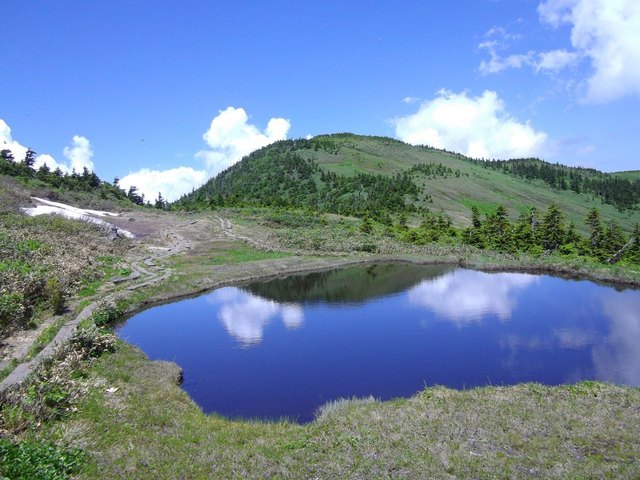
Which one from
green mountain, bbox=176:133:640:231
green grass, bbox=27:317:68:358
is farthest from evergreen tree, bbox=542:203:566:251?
green grass, bbox=27:317:68:358

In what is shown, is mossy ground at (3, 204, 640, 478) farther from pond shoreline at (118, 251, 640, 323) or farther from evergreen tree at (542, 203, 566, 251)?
evergreen tree at (542, 203, 566, 251)

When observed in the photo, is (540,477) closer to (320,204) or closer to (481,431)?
(481,431)

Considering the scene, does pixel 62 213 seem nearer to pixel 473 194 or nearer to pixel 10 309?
pixel 10 309

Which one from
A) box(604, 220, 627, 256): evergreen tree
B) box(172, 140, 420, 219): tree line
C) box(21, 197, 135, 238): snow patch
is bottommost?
box(604, 220, 627, 256): evergreen tree

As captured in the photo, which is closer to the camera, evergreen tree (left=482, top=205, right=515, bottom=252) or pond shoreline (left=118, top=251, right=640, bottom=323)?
pond shoreline (left=118, top=251, right=640, bottom=323)

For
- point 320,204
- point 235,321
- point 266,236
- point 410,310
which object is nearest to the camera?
point 235,321

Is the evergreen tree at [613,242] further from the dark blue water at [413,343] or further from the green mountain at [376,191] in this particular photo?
the green mountain at [376,191]

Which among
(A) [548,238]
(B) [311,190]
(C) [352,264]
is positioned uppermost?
(B) [311,190]

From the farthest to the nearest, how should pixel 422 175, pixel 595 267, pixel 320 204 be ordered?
pixel 422 175 < pixel 320 204 < pixel 595 267

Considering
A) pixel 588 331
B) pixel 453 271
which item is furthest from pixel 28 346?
pixel 453 271

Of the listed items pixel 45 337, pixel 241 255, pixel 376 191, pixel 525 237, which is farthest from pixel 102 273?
pixel 376 191

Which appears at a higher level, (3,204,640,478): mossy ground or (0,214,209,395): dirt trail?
(0,214,209,395): dirt trail

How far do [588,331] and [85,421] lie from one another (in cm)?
3589

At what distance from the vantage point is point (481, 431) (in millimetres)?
16875
